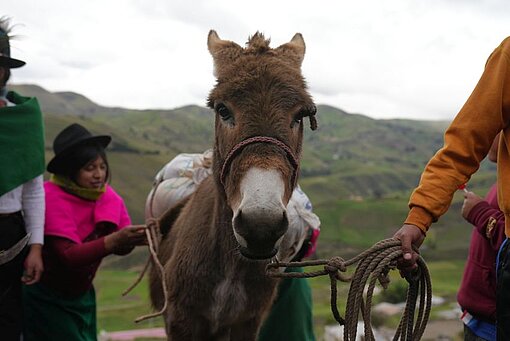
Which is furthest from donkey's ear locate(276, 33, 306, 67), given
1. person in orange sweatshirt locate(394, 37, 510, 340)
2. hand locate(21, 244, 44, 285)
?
hand locate(21, 244, 44, 285)

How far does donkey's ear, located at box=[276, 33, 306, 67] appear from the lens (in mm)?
3499

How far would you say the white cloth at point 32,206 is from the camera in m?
3.92

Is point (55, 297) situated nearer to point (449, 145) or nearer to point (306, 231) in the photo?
point (306, 231)

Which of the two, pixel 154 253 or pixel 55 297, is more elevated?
pixel 154 253

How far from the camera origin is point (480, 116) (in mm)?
2555

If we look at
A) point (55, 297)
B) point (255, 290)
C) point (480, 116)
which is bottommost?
point (55, 297)

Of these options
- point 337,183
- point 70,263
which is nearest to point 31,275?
point 70,263

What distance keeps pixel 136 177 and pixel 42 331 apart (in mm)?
98112

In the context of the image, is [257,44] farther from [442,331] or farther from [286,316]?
[442,331]

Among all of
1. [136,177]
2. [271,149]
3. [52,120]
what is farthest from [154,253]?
[52,120]

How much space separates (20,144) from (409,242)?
291cm

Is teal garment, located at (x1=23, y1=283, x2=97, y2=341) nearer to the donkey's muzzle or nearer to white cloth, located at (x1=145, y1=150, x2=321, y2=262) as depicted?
white cloth, located at (x1=145, y1=150, x2=321, y2=262)

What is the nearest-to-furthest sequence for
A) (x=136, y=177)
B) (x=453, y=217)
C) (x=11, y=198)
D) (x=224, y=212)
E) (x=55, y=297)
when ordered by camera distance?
1. (x=224, y=212)
2. (x=11, y=198)
3. (x=55, y=297)
4. (x=453, y=217)
5. (x=136, y=177)

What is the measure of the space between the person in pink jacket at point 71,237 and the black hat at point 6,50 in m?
0.92
